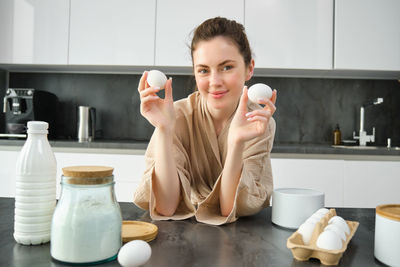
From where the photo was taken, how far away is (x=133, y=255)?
54 cm

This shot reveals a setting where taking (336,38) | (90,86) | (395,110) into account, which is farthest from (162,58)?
(395,110)

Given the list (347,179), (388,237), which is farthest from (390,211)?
(347,179)

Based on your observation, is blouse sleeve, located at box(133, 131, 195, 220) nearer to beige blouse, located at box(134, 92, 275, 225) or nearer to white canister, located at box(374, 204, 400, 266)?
beige blouse, located at box(134, 92, 275, 225)

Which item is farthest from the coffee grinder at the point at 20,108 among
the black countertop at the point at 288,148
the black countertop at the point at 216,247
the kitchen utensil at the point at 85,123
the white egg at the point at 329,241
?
the white egg at the point at 329,241

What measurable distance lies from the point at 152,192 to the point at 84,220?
0.42 metres

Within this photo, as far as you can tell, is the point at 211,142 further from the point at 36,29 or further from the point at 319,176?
the point at 36,29

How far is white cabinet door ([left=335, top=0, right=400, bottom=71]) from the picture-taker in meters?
2.53

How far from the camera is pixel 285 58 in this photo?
258cm

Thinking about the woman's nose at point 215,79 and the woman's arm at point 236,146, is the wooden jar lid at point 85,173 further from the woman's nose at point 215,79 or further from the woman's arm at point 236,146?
the woman's nose at point 215,79

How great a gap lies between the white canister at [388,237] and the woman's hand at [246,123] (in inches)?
15.3

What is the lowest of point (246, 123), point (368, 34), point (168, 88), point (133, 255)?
point (133, 255)

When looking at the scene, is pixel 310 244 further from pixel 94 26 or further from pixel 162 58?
pixel 94 26

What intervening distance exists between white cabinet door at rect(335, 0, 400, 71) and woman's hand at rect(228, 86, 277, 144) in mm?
1910

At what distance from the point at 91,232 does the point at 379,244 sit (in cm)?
53
